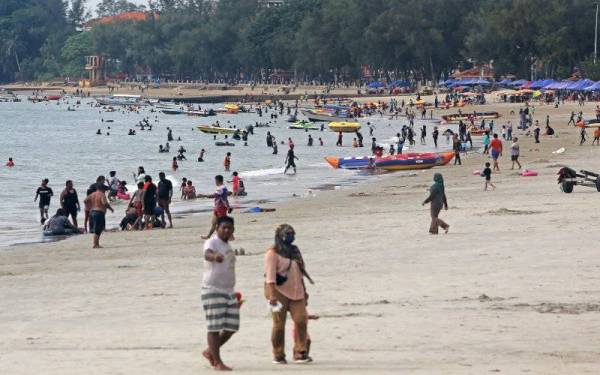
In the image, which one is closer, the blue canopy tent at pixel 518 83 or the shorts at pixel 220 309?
the shorts at pixel 220 309

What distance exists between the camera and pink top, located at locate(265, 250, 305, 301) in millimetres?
11859

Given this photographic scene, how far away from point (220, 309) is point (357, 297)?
454 cm

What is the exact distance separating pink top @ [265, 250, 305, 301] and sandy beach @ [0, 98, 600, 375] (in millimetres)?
686

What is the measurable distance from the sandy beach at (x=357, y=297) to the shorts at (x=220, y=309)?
504 millimetres

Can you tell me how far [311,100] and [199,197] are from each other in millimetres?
112006

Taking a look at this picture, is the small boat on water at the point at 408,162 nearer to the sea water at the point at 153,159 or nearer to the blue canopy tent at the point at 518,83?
the sea water at the point at 153,159

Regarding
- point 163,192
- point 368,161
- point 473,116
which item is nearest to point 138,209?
point 163,192

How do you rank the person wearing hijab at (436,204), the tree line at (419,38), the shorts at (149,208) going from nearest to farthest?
the person wearing hijab at (436,204) → the shorts at (149,208) → the tree line at (419,38)

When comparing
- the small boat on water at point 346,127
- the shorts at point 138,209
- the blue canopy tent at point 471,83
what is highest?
the shorts at point 138,209

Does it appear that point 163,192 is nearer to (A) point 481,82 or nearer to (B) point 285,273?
(B) point 285,273

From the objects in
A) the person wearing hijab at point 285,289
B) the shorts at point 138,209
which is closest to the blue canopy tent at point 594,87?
the shorts at point 138,209

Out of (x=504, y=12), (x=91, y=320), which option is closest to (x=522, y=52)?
(x=504, y=12)

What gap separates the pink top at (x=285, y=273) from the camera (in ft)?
38.9

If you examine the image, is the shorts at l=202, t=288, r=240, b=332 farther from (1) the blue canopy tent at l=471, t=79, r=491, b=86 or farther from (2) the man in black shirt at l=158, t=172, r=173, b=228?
(1) the blue canopy tent at l=471, t=79, r=491, b=86
